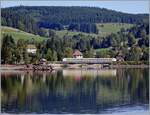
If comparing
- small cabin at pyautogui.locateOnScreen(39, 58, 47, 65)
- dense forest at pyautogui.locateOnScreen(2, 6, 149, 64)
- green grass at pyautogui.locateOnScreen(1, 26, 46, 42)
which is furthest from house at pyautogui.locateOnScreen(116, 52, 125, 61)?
green grass at pyautogui.locateOnScreen(1, 26, 46, 42)

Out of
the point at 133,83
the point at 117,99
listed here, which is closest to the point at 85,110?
the point at 117,99

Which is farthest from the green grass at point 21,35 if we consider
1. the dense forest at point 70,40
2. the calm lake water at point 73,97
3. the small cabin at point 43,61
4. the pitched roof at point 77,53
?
the calm lake water at point 73,97

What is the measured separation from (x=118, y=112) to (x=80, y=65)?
7.72m

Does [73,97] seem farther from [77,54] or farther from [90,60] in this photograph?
[90,60]

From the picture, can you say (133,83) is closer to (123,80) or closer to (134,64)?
(123,80)

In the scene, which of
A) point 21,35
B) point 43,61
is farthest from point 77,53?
point 21,35

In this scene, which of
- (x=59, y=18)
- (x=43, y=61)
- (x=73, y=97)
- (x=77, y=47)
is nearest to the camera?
(x=73, y=97)

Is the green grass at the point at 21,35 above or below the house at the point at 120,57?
above

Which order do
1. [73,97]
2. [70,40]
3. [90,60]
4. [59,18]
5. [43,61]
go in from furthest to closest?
[70,40]
[90,60]
[43,61]
[59,18]
[73,97]

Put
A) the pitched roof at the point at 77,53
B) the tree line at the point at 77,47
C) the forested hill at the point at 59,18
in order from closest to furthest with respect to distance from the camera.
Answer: the forested hill at the point at 59,18 < the tree line at the point at 77,47 < the pitched roof at the point at 77,53

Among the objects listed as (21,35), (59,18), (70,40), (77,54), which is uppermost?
(59,18)

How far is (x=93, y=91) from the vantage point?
8.75 metres

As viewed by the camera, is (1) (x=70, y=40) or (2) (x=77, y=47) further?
(1) (x=70, y=40)

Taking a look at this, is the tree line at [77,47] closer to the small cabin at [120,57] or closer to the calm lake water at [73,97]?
the small cabin at [120,57]
